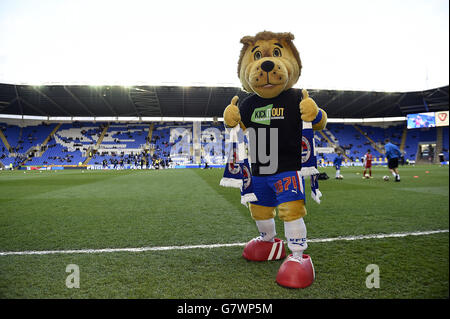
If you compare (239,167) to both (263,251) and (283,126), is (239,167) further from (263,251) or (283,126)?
(263,251)

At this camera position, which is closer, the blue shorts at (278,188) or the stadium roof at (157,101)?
Result: the blue shorts at (278,188)

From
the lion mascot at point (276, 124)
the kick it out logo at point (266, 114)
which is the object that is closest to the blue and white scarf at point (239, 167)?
the lion mascot at point (276, 124)

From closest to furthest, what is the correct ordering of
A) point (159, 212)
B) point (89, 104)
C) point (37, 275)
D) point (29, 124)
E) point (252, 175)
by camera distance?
point (37, 275) < point (252, 175) < point (159, 212) < point (89, 104) < point (29, 124)

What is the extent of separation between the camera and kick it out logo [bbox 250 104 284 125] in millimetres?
2233

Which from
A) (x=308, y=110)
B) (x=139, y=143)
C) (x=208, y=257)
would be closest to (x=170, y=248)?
(x=208, y=257)

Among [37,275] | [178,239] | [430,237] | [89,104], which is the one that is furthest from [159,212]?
[89,104]

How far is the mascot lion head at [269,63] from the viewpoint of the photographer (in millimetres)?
2156

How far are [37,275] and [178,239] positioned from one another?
1321mm

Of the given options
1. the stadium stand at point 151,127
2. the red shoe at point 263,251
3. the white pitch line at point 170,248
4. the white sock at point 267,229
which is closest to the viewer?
the red shoe at point 263,251

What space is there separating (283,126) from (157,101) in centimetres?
2700

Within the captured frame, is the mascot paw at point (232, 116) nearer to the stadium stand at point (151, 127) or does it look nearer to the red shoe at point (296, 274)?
the red shoe at point (296, 274)

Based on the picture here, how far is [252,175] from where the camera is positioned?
239 centimetres

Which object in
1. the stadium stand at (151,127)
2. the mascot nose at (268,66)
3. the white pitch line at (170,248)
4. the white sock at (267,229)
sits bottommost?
the white pitch line at (170,248)
